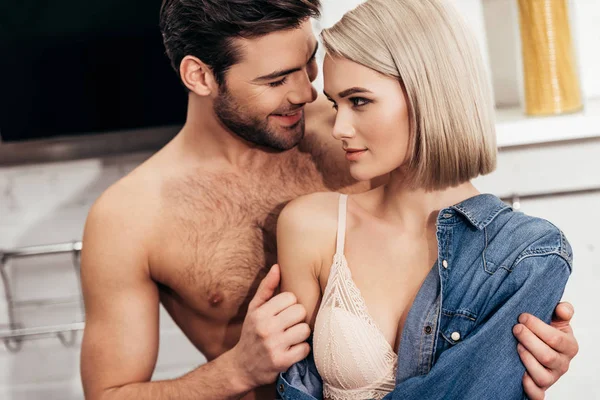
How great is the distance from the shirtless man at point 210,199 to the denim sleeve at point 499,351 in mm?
459

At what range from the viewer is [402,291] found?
1252 mm

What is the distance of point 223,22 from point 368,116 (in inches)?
17.7

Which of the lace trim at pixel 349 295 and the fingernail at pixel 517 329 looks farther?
the lace trim at pixel 349 295

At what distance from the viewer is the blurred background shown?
1.89 meters

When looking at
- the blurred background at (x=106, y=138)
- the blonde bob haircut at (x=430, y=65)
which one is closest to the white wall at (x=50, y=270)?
the blurred background at (x=106, y=138)

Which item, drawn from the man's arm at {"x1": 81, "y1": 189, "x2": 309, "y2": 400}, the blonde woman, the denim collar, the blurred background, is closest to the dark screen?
the blurred background

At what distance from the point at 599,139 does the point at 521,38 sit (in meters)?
0.40

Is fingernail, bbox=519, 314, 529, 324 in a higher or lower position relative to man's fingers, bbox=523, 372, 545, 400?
higher

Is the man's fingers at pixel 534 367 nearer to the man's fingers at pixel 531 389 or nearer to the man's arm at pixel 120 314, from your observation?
the man's fingers at pixel 531 389

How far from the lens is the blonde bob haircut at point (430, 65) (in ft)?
3.80

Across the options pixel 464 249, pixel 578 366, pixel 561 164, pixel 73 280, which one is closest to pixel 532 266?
pixel 464 249

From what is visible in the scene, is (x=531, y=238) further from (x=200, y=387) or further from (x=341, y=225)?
(x=200, y=387)

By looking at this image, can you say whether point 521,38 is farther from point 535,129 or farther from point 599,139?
point 599,139

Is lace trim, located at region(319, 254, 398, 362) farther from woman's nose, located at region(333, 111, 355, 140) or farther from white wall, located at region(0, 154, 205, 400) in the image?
white wall, located at region(0, 154, 205, 400)
